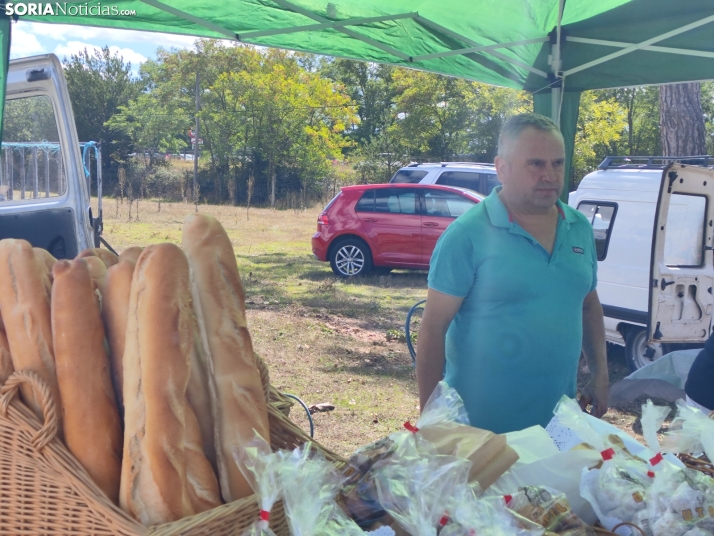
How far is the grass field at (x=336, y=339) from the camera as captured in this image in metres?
5.20

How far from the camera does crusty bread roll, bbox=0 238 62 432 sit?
1167 mm

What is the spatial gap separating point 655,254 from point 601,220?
30.9 inches

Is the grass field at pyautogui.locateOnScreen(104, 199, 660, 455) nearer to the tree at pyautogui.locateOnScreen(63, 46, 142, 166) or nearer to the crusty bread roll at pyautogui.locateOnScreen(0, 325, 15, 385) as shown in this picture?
the crusty bread roll at pyautogui.locateOnScreen(0, 325, 15, 385)

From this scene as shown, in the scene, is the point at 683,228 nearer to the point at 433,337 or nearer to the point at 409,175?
the point at 433,337

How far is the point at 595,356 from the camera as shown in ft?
8.36

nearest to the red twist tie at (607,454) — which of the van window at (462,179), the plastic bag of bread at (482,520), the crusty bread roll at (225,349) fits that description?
the plastic bag of bread at (482,520)

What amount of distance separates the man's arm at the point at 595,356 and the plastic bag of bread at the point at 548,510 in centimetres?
144

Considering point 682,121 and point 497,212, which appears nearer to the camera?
point 497,212

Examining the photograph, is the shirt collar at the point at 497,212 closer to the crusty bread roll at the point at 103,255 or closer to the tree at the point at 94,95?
the crusty bread roll at the point at 103,255

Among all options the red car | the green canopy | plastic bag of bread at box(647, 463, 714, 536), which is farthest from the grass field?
plastic bag of bread at box(647, 463, 714, 536)

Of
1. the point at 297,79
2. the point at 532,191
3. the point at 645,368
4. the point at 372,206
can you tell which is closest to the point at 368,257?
the point at 372,206

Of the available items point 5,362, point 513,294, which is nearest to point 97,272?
point 5,362

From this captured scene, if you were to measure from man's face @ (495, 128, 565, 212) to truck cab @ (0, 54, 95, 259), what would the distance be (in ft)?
11.3

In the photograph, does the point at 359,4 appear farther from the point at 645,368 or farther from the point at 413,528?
the point at 645,368
